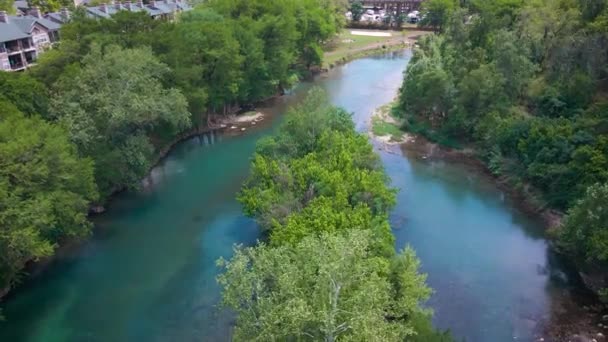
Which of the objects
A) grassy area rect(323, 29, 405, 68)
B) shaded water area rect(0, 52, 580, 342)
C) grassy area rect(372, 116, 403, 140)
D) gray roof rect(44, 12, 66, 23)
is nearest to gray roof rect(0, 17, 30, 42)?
gray roof rect(44, 12, 66, 23)

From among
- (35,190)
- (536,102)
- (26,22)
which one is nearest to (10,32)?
(26,22)

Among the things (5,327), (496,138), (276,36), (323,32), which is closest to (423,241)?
(496,138)

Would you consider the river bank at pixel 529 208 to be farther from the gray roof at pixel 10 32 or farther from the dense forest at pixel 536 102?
the gray roof at pixel 10 32

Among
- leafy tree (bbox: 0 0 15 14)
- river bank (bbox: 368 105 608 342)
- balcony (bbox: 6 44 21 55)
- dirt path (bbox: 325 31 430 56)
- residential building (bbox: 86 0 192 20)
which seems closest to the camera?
river bank (bbox: 368 105 608 342)

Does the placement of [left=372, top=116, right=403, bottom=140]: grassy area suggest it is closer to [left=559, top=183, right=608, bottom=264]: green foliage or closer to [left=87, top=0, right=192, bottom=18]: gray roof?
[left=559, top=183, right=608, bottom=264]: green foliage

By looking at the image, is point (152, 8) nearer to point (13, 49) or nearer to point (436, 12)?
point (13, 49)

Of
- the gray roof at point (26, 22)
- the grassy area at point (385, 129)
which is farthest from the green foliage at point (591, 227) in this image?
the gray roof at point (26, 22)
